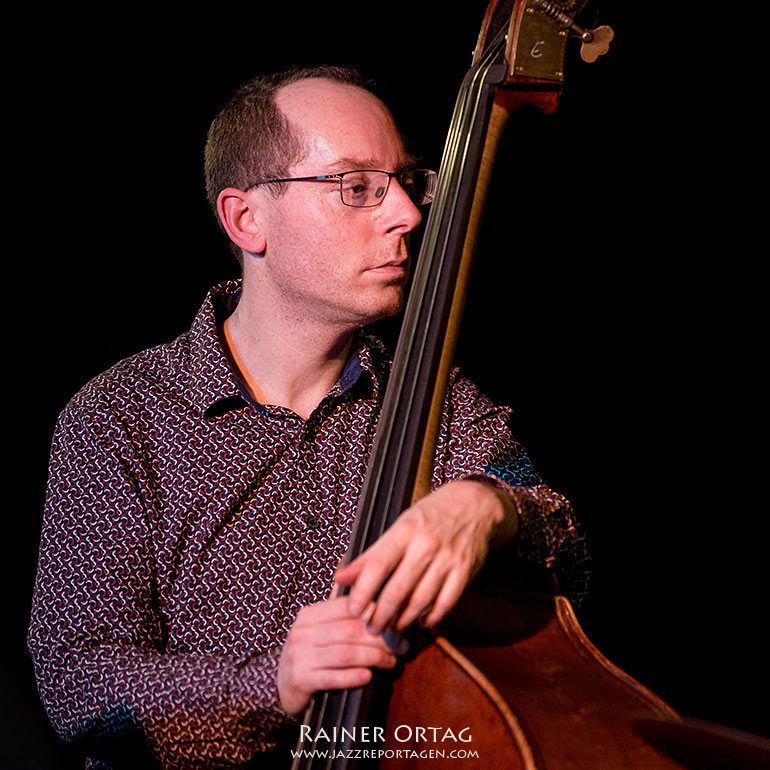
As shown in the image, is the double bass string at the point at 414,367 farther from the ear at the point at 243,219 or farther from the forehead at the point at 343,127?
the ear at the point at 243,219

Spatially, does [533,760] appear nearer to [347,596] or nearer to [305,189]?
[347,596]

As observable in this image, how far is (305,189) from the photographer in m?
1.70

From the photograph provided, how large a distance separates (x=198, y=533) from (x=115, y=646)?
25 centimetres

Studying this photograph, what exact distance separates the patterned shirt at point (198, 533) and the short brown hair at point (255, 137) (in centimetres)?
38

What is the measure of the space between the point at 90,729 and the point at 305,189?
1104 millimetres

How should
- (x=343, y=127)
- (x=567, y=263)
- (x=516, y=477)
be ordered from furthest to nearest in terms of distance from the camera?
1. (x=567, y=263)
2. (x=343, y=127)
3. (x=516, y=477)

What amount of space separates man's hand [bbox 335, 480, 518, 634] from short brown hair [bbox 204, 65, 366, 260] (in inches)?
37.8

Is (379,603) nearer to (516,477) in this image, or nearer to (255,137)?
(516,477)

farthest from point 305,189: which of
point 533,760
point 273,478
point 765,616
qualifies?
point 765,616

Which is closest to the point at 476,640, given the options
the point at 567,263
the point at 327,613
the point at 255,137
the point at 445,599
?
the point at 445,599

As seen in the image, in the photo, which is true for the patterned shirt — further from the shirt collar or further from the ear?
the ear

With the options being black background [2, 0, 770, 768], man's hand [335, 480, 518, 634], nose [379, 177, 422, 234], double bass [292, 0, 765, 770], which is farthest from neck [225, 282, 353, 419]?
man's hand [335, 480, 518, 634]

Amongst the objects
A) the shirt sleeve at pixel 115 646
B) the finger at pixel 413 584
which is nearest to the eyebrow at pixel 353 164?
the shirt sleeve at pixel 115 646

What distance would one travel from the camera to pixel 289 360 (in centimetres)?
173
